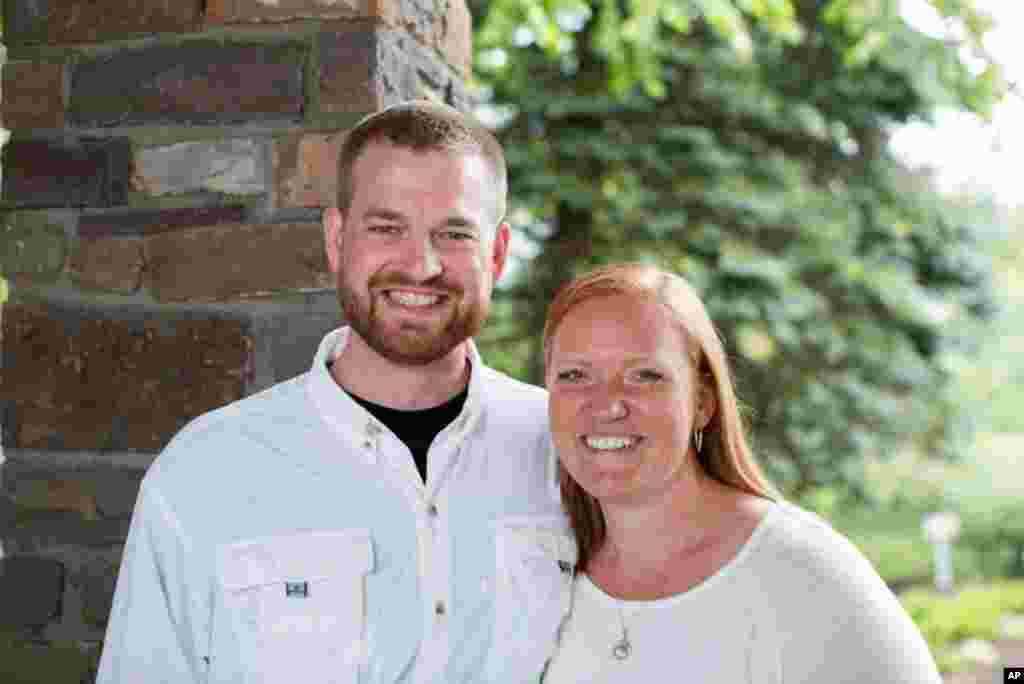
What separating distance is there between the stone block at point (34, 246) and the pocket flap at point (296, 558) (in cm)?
76

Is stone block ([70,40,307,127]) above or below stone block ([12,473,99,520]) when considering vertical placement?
above

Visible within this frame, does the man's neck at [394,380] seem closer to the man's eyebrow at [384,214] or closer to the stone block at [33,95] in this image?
the man's eyebrow at [384,214]

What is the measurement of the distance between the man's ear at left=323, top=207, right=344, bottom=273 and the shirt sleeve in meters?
0.41

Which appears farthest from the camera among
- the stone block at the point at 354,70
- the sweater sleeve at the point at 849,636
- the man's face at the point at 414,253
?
the stone block at the point at 354,70

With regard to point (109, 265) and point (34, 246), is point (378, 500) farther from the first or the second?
point (34, 246)

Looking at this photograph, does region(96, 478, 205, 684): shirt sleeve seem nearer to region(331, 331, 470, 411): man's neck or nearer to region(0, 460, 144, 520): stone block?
region(331, 331, 470, 411): man's neck

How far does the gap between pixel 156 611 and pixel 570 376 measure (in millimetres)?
611

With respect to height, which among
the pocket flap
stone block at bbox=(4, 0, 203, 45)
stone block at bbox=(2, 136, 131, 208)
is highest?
stone block at bbox=(4, 0, 203, 45)

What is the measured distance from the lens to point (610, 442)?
1.57m

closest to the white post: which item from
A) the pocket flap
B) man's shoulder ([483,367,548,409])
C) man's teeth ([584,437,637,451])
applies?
man's shoulder ([483,367,548,409])

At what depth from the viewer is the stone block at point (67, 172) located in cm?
206

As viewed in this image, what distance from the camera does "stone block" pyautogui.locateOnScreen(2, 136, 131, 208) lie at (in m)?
2.06

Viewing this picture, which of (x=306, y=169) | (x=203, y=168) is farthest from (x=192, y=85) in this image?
(x=306, y=169)

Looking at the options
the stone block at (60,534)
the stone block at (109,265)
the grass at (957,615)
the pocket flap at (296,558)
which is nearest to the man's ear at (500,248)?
the pocket flap at (296,558)
